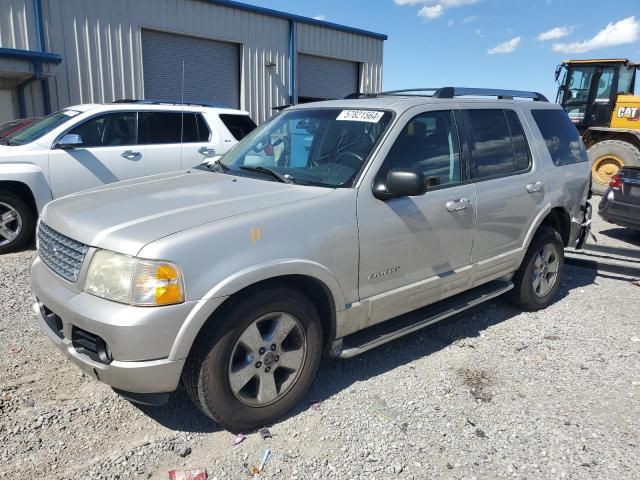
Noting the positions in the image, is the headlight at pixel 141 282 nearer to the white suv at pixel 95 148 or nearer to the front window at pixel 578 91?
the white suv at pixel 95 148

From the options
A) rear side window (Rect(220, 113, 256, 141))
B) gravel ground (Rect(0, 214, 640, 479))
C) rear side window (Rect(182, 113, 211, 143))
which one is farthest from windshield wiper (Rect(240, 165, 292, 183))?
rear side window (Rect(220, 113, 256, 141))

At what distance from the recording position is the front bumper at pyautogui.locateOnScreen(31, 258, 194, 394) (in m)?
2.46

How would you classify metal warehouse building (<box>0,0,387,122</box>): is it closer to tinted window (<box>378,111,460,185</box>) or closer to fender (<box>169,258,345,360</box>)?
tinted window (<box>378,111,460,185</box>)

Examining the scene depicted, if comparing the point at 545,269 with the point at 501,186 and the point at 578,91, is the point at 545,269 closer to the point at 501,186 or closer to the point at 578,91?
the point at 501,186

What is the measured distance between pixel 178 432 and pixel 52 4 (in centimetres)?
1118

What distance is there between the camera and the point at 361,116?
12.0 ft

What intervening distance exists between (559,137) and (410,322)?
265 cm

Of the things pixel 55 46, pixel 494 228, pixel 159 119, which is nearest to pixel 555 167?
pixel 494 228

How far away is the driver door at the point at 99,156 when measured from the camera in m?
6.71

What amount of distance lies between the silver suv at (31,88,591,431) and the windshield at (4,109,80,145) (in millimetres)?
3884

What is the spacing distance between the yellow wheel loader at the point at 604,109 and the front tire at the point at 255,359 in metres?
11.4

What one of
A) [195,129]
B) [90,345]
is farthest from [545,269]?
[195,129]

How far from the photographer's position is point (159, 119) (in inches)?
302

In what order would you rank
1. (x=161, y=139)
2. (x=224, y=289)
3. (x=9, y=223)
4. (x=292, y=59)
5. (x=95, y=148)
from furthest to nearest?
(x=292, y=59)
(x=161, y=139)
(x=95, y=148)
(x=9, y=223)
(x=224, y=289)
